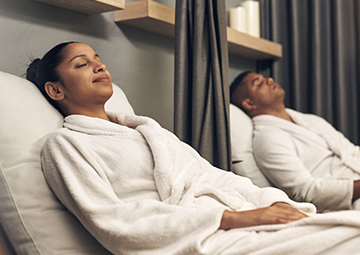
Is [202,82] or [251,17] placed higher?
[251,17]

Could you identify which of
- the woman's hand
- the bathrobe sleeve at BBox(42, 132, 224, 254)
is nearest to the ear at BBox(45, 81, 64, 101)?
the bathrobe sleeve at BBox(42, 132, 224, 254)

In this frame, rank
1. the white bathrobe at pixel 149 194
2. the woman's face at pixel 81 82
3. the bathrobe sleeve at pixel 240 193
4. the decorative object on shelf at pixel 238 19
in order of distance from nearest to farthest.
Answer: the white bathrobe at pixel 149 194 < the bathrobe sleeve at pixel 240 193 < the woman's face at pixel 81 82 < the decorative object on shelf at pixel 238 19

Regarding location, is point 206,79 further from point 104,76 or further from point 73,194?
point 73,194

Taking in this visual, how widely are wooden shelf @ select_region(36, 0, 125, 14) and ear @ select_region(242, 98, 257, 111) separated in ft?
3.45

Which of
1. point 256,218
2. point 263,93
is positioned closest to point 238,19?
point 263,93

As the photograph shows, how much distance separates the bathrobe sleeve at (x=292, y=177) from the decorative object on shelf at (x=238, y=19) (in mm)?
817

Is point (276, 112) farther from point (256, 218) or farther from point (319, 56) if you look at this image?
point (256, 218)

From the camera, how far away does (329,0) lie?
3131 millimetres

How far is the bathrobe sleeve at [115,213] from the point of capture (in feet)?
3.79

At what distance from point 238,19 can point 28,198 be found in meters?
1.98

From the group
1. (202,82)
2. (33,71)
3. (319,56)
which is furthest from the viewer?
(319,56)

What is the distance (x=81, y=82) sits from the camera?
154cm

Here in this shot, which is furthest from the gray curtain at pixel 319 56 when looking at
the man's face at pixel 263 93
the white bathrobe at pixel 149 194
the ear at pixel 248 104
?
the white bathrobe at pixel 149 194

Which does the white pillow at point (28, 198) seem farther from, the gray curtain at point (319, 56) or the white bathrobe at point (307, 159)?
the gray curtain at point (319, 56)
